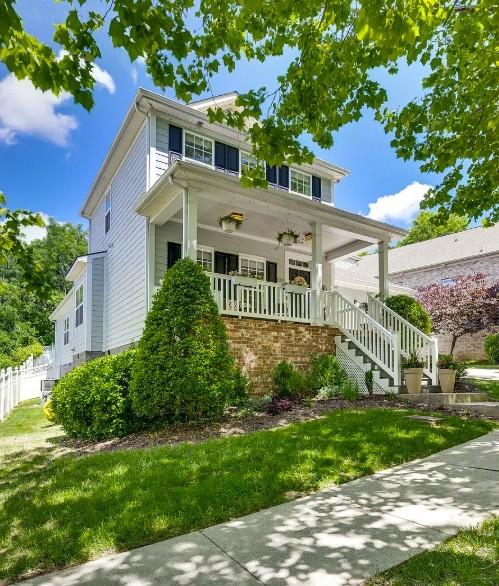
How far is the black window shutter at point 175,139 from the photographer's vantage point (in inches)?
467

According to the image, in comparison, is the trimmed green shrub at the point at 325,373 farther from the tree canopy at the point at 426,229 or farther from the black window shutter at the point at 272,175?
the tree canopy at the point at 426,229

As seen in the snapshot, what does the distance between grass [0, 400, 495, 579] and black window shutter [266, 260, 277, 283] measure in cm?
769

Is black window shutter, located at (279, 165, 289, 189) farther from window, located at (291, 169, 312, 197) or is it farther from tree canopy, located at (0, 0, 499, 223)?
tree canopy, located at (0, 0, 499, 223)

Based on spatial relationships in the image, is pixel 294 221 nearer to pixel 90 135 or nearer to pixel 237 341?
pixel 237 341

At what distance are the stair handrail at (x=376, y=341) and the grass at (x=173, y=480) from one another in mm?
2679

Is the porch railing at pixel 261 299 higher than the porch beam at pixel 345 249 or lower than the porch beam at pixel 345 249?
lower

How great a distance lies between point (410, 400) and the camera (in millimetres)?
8953

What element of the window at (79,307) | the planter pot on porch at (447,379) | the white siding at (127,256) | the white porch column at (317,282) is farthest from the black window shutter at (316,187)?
the window at (79,307)

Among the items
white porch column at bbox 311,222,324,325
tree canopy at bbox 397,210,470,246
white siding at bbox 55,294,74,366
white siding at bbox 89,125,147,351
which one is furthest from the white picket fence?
tree canopy at bbox 397,210,470,246

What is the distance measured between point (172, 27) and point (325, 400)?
7640 millimetres

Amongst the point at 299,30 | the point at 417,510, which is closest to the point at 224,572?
the point at 417,510

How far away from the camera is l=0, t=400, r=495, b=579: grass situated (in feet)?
10.5

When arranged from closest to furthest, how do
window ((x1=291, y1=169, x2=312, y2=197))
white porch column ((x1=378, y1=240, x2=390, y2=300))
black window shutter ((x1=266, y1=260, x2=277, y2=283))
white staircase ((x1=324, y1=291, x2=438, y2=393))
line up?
white staircase ((x1=324, y1=291, x2=438, y2=393)) → white porch column ((x1=378, y1=240, x2=390, y2=300)) → black window shutter ((x1=266, y1=260, x2=277, y2=283)) → window ((x1=291, y1=169, x2=312, y2=197))

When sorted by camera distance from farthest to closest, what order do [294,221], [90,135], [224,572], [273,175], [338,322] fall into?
[90,135]
[273,175]
[294,221]
[338,322]
[224,572]
